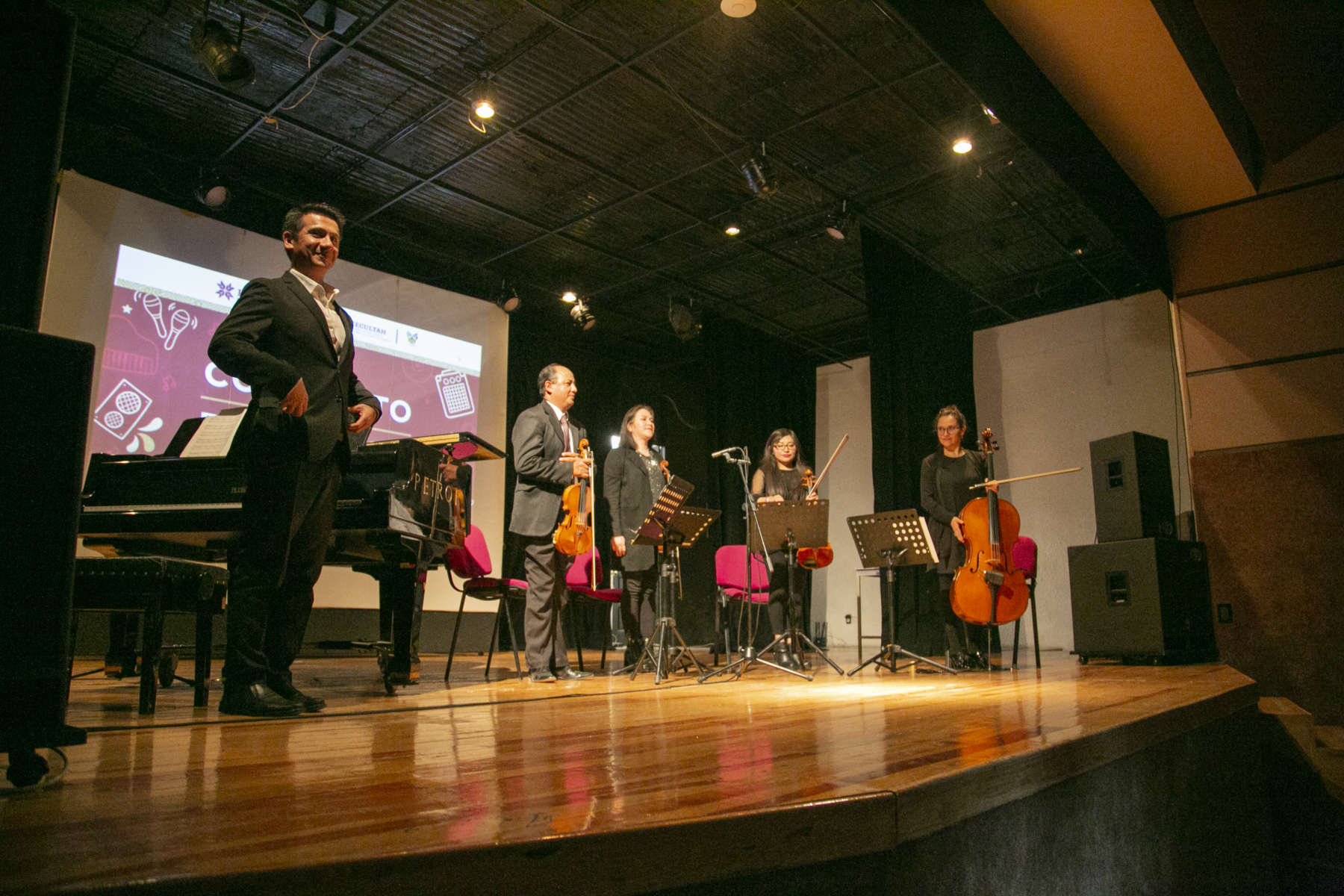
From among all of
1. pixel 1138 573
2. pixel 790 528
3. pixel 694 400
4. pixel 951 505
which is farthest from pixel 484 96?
pixel 694 400

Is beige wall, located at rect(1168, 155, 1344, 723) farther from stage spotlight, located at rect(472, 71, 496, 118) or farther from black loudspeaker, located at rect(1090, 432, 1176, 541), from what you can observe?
stage spotlight, located at rect(472, 71, 496, 118)

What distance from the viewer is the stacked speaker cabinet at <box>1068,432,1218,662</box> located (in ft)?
15.6

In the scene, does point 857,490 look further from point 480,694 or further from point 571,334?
point 480,694

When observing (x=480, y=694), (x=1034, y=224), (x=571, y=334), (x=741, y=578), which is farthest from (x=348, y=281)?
(x=1034, y=224)

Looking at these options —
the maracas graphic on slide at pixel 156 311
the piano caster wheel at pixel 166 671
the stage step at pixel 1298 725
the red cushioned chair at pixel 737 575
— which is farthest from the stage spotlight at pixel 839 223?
the piano caster wheel at pixel 166 671

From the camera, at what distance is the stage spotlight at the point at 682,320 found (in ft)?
26.3

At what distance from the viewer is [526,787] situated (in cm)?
126

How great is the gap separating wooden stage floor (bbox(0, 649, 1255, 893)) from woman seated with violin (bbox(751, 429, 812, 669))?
2.10 m

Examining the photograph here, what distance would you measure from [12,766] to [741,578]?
462cm

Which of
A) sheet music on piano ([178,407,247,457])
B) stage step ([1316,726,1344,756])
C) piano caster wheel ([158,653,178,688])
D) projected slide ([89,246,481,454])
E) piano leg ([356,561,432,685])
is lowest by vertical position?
stage step ([1316,726,1344,756])

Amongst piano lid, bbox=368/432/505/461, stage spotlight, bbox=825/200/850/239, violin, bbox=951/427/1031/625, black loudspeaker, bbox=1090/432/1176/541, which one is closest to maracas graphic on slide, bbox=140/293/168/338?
piano lid, bbox=368/432/505/461

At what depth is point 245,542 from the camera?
234cm

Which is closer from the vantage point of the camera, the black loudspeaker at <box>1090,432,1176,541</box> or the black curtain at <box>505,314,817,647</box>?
the black loudspeaker at <box>1090,432,1176,541</box>

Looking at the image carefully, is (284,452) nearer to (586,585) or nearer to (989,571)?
(586,585)
